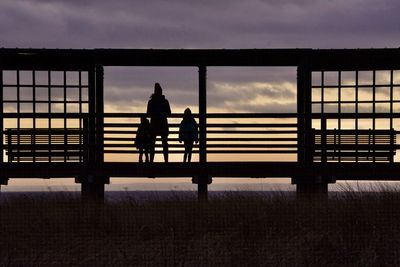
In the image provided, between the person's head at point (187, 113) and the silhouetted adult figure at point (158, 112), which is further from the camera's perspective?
the silhouetted adult figure at point (158, 112)

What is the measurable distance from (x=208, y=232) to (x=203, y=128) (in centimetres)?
567

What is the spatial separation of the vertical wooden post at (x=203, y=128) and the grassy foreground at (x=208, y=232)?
2925 millimetres

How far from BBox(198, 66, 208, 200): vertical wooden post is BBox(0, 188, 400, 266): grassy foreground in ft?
9.60

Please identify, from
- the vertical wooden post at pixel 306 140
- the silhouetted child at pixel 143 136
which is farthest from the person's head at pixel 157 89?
the vertical wooden post at pixel 306 140

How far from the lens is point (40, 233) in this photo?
1162 centimetres

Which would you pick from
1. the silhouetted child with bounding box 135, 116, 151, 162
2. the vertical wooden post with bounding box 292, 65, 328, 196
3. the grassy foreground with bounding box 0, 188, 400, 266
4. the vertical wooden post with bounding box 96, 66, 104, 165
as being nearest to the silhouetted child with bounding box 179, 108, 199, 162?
the silhouetted child with bounding box 135, 116, 151, 162

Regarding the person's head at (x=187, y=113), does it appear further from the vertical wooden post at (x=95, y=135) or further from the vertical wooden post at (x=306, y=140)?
the vertical wooden post at (x=306, y=140)

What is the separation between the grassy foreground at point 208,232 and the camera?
1003cm

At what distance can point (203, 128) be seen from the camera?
16.7m

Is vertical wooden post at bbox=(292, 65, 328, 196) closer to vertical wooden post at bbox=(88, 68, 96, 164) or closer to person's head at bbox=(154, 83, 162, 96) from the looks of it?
person's head at bbox=(154, 83, 162, 96)

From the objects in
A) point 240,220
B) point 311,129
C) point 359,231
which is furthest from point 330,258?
point 311,129

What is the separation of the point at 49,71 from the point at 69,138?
7.79 feet

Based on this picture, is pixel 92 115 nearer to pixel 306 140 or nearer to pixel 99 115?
pixel 99 115

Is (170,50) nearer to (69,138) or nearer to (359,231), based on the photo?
(69,138)
